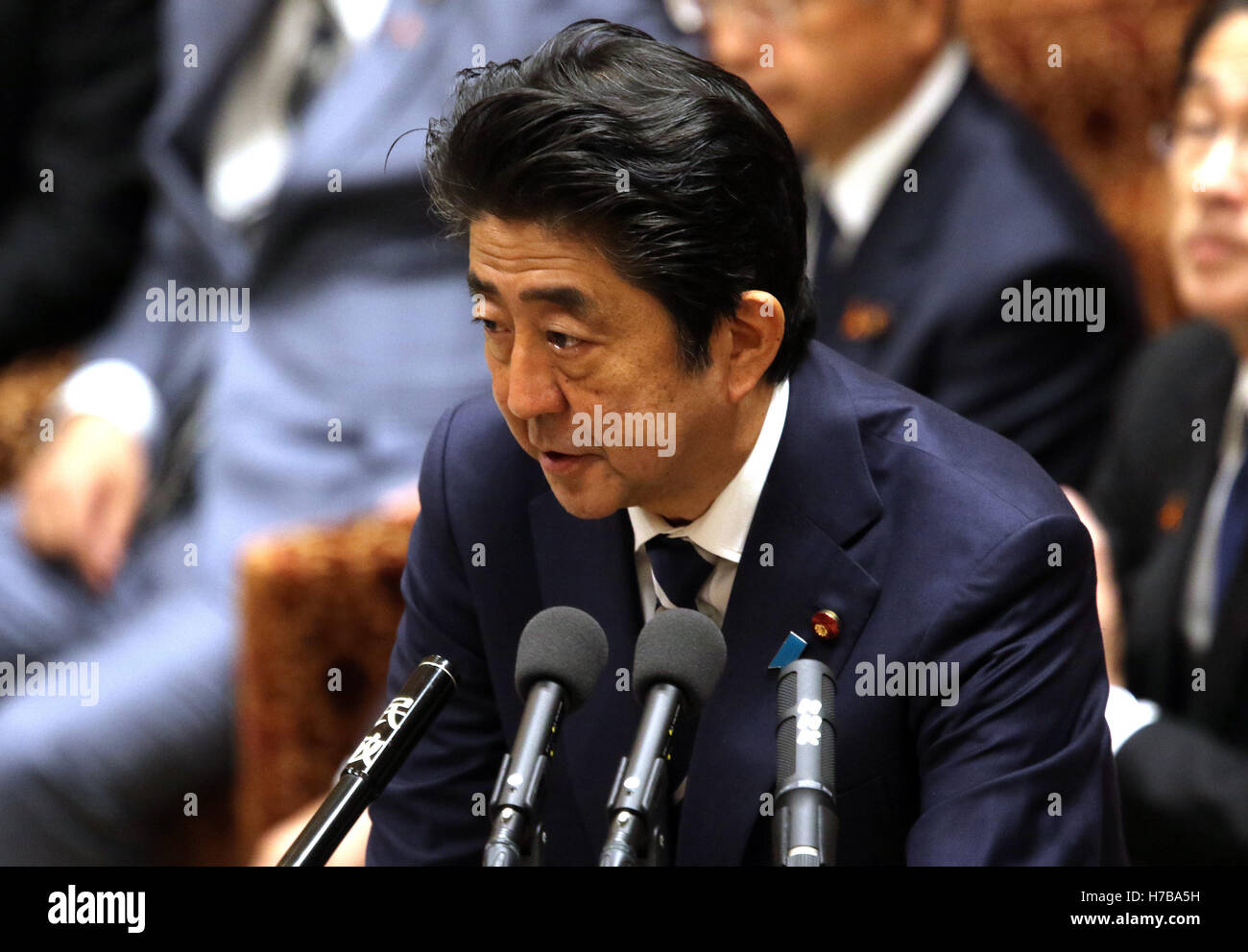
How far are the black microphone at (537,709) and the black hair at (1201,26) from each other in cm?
120

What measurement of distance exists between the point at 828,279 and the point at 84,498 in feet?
3.71

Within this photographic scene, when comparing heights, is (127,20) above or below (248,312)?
above

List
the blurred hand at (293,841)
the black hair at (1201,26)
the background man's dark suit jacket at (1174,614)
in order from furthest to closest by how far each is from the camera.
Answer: the black hair at (1201,26) → the background man's dark suit jacket at (1174,614) → the blurred hand at (293,841)

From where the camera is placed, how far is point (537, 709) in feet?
3.02

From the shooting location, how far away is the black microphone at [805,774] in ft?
2.78

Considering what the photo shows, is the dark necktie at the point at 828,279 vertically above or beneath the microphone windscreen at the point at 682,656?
above

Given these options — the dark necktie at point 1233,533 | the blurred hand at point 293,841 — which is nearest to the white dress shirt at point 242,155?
the blurred hand at point 293,841

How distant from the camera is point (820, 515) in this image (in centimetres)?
123

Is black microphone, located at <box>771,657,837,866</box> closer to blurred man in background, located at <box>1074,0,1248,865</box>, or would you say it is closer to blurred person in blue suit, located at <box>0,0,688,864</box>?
blurred man in background, located at <box>1074,0,1248,865</box>

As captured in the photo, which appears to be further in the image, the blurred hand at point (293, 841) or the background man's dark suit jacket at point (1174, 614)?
the background man's dark suit jacket at point (1174, 614)

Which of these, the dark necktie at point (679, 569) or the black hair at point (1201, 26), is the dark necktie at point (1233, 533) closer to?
the black hair at point (1201, 26)

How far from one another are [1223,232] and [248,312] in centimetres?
125
